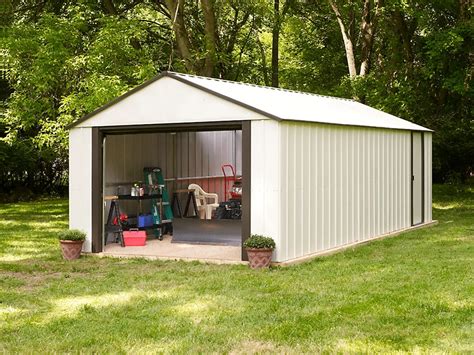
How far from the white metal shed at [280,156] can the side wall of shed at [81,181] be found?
0.05ft

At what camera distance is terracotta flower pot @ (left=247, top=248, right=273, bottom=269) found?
8992mm

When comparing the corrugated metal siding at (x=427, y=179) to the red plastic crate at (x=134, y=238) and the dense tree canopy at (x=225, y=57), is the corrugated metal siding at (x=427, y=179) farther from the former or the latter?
the red plastic crate at (x=134, y=238)

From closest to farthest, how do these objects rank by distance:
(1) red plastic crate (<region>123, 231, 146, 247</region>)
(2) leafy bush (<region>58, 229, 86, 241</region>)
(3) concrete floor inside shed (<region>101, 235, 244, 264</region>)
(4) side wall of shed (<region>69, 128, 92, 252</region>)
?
(3) concrete floor inside shed (<region>101, 235, 244, 264</region>) < (2) leafy bush (<region>58, 229, 86, 241</region>) < (4) side wall of shed (<region>69, 128, 92, 252</region>) < (1) red plastic crate (<region>123, 231, 146, 247</region>)

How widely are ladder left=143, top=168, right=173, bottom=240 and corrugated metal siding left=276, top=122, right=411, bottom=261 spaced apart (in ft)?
10.6

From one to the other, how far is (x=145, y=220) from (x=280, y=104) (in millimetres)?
3348

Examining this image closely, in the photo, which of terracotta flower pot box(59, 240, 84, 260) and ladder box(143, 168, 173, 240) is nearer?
→ terracotta flower pot box(59, 240, 84, 260)

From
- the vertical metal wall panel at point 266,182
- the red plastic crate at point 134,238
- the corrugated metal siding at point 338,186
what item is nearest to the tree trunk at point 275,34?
the corrugated metal siding at point 338,186

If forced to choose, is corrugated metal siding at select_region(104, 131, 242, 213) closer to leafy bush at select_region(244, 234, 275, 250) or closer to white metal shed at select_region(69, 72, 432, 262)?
white metal shed at select_region(69, 72, 432, 262)

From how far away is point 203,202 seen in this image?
14141 millimetres

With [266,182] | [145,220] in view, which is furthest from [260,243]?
[145,220]

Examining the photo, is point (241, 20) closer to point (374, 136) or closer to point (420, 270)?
point (374, 136)

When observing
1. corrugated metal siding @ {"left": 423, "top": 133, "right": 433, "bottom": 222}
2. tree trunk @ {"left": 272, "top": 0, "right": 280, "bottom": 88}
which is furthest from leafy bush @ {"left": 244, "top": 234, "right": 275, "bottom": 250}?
tree trunk @ {"left": 272, "top": 0, "right": 280, "bottom": 88}

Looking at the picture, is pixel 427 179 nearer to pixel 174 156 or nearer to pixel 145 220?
pixel 174 156

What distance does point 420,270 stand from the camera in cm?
866
